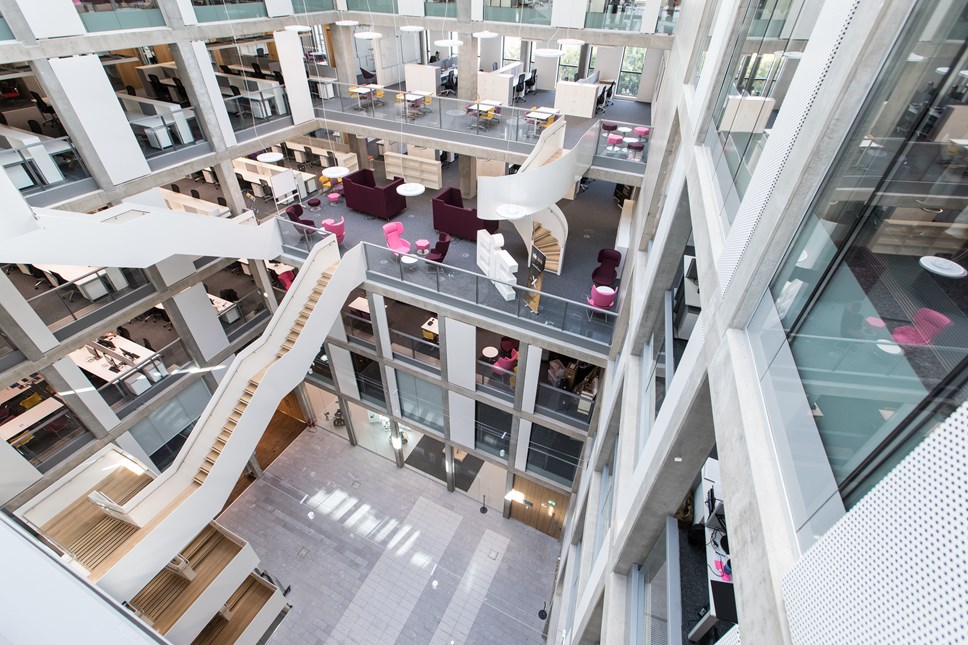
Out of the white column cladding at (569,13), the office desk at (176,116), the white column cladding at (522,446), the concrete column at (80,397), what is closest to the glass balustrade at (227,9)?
the office desk at (176,116)

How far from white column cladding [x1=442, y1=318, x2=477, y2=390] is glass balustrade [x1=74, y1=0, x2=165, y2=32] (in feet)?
29.3

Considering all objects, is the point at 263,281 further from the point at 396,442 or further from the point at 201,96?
the point at 396,442

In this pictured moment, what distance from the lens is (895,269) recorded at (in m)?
1.69

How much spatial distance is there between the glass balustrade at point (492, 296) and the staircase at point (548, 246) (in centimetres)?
201

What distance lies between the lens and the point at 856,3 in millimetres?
1853

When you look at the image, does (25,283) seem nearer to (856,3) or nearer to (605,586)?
(605,586)

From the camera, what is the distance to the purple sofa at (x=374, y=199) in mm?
13055

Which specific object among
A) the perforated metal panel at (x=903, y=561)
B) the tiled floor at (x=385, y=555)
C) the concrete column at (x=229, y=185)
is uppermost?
the perforated metal panel at (x=903, y=561)

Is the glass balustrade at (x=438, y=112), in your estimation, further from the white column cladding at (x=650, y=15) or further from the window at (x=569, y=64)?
the window at (x=569, y=64)

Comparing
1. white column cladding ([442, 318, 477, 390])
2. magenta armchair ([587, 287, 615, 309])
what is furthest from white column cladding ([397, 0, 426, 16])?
magenta armchair ([587, 287, 615, 309])

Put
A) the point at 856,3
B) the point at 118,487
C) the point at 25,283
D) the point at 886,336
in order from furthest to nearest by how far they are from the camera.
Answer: the point at 25,283 < the point at 118,487 < the point at 856,3 < the point at 886,336

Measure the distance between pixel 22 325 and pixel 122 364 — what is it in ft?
8.54

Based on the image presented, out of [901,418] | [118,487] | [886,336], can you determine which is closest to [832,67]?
[886,336]

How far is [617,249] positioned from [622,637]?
882 centimetres
